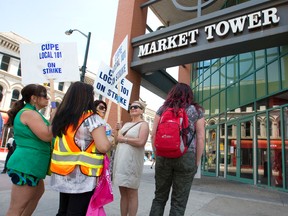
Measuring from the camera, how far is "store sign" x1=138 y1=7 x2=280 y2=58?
7.05 metres

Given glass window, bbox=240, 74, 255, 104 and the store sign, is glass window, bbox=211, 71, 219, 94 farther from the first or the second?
the store sign

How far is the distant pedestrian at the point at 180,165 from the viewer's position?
289 cm

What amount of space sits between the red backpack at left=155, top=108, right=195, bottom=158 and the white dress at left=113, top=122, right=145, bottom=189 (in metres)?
0.62

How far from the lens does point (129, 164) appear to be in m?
3.42

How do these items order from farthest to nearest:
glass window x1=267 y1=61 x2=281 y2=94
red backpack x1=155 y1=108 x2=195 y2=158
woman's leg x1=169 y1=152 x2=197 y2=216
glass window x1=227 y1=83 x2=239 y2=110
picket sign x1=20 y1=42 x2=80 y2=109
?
glass window x1=227 y1=83 x2=239 y2=110 < glass window x1=267 y1=61 x2=281 y2=94 < picket sign x1=20 y1=42 x2=80 y2=109 < woman's leg x1=169 y1=152 x2=197 y2=216 < red backpack x1=155 y1=108 x2=195 y2=158

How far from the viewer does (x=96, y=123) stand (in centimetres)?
233

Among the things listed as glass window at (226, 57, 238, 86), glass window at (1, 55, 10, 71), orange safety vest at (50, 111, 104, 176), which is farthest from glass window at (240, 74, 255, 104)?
glass window at (1, 55, 10, 71)

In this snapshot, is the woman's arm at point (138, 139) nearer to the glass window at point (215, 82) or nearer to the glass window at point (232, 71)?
the glass window at point (232, 71)

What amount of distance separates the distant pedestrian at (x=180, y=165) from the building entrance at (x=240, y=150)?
8341mm

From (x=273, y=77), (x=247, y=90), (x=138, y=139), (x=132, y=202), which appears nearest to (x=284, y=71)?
(x=273, y=77)

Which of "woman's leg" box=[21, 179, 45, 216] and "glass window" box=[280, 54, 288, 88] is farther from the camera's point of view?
"glass window" box=[280, 54, 288, 88]

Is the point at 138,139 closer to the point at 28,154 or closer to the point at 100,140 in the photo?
the point at 100,140

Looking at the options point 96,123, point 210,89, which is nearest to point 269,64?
point 210,89

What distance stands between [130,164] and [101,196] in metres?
1.19
